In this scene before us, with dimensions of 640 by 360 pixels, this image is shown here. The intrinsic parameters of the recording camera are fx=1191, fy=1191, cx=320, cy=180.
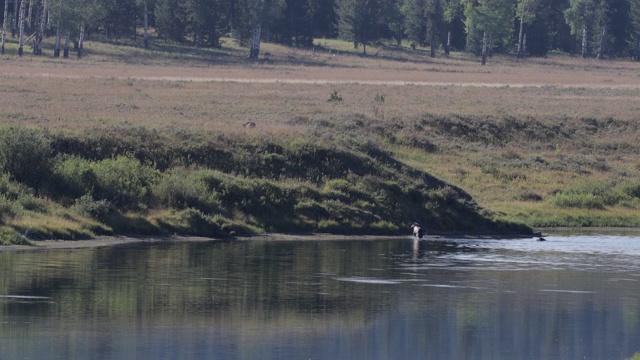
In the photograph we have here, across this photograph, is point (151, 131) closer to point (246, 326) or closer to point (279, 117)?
point (279, 117)

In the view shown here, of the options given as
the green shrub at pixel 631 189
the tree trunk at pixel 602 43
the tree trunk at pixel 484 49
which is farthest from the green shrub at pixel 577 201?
the tree trunk at pixel 602 43

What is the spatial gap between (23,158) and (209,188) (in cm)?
654

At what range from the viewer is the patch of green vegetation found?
38688 millimetres

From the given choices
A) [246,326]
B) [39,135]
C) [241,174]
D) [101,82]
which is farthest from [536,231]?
[101,82]

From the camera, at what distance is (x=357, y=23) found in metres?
137

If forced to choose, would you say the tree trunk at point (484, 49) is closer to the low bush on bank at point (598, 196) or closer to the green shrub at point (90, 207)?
the low bush on bank at point (598, 196)

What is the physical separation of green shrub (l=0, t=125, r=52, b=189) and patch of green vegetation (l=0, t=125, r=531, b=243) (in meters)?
0.03

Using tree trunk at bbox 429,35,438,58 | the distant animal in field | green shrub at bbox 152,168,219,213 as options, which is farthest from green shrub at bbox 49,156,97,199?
tree trunk at bbox 429,35,438,58

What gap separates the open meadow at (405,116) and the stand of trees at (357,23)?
965 centimetres

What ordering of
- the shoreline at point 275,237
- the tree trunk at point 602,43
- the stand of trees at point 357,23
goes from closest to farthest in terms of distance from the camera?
the shoreline at point 275,237 → the stand of trees at point 357,23 → the tree trunk at point 602,43

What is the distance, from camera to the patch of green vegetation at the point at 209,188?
38688 mm

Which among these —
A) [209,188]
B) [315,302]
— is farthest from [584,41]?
[315,302]

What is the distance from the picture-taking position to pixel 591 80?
110562 millimetres

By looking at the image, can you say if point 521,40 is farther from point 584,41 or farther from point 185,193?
point 185,193
